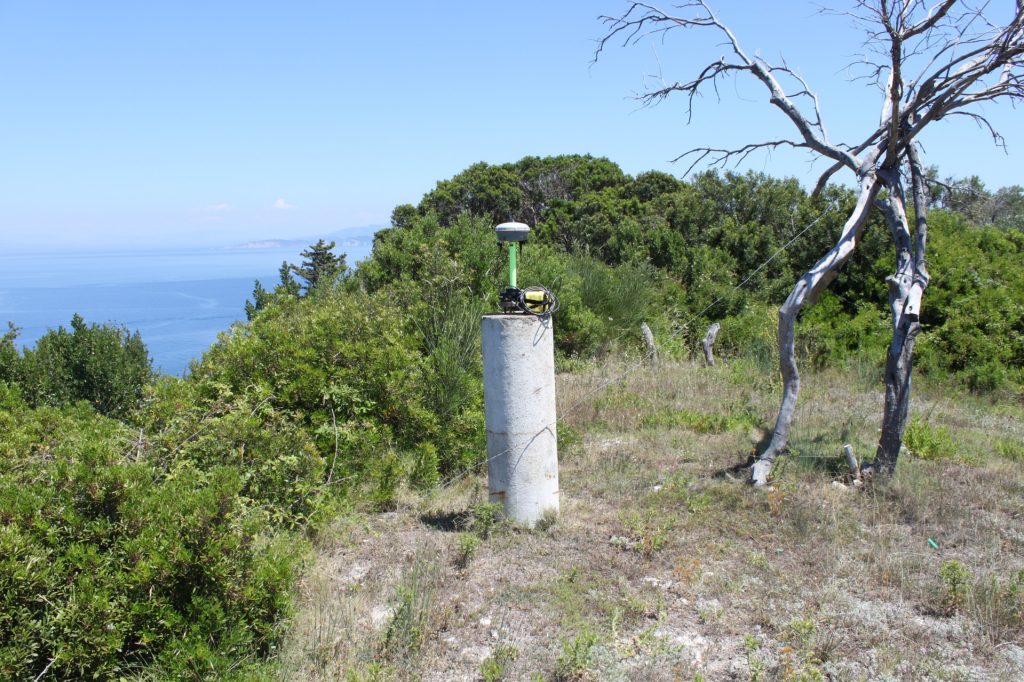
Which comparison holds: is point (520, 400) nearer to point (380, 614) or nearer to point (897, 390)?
point (380, 614)


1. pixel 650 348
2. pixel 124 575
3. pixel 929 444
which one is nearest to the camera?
pixel 124 575

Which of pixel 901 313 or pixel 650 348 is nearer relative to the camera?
pixel 901 313

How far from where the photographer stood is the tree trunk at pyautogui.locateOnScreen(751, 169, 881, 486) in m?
5.62

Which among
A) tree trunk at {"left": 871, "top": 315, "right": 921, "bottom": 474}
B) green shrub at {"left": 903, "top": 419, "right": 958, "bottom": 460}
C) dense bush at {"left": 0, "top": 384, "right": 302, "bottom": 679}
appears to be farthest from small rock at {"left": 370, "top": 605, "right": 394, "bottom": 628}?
green shrub at {"left": 903, "top": 419, "right": 958, "bottom": 460}

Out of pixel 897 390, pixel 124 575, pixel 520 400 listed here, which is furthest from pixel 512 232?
pixel 897 390

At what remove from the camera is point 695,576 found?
14.5 ft

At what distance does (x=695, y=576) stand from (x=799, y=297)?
94.1 inches

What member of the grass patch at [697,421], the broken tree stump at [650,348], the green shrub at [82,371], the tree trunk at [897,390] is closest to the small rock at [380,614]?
the tree trunk at [897,390]

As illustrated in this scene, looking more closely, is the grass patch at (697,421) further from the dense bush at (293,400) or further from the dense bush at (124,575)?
the dense bush at (124,575)

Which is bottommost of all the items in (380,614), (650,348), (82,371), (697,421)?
(380,614)

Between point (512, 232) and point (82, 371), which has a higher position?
point (512, 232)

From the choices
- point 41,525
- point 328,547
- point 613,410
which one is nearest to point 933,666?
point 328,547

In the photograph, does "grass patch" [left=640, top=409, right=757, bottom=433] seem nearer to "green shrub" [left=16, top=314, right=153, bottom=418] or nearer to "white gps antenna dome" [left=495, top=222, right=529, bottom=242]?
"white gps antenna dome" [left=495, top=222, right=529, bottom=242]

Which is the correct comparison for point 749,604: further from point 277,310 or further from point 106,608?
point 277,310
